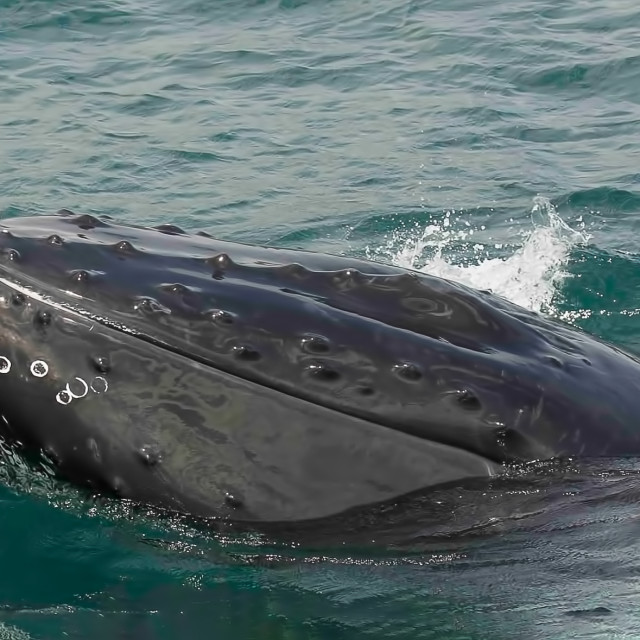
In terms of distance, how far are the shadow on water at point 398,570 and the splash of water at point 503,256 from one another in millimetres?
5351

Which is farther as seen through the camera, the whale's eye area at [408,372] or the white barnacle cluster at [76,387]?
the white barnacle cluster at [76,387]

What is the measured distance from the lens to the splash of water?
10.8 m

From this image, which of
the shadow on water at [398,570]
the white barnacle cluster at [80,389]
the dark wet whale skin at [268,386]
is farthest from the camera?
the white barnacle cluster at [80,389]

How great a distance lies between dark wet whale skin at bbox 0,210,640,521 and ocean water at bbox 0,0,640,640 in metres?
0.18

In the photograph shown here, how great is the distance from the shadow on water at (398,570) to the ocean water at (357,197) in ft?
0.03

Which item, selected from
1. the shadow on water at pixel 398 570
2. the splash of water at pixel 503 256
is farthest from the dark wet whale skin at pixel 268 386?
the splash of water at pixel 503 256

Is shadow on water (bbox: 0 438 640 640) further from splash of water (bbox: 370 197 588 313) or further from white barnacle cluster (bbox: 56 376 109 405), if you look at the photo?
splash of water (bbox: 370 197 588 313)

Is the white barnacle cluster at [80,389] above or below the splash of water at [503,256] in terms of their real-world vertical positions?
above

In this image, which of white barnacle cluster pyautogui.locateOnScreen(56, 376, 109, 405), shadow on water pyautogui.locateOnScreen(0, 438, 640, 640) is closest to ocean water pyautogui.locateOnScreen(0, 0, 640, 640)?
shadow on water pyautogui.locateOnScreen(0, 438, 640, 640)

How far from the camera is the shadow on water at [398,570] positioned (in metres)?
4.91

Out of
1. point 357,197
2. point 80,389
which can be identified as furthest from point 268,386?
point 357,197

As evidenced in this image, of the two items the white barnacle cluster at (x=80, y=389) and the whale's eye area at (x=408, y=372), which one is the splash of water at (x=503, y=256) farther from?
the white barnacle cluster at (x=80, y=389)

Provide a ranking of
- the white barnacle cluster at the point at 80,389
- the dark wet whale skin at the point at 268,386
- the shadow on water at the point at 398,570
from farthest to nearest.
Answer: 1. the white barnacle cluster at the point at 80,389
2. the dark wet whale skin at the point at 268,386
3. the shadow on water at the point at 398,570

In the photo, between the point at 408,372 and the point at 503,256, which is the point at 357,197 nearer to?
the point at 503,256
